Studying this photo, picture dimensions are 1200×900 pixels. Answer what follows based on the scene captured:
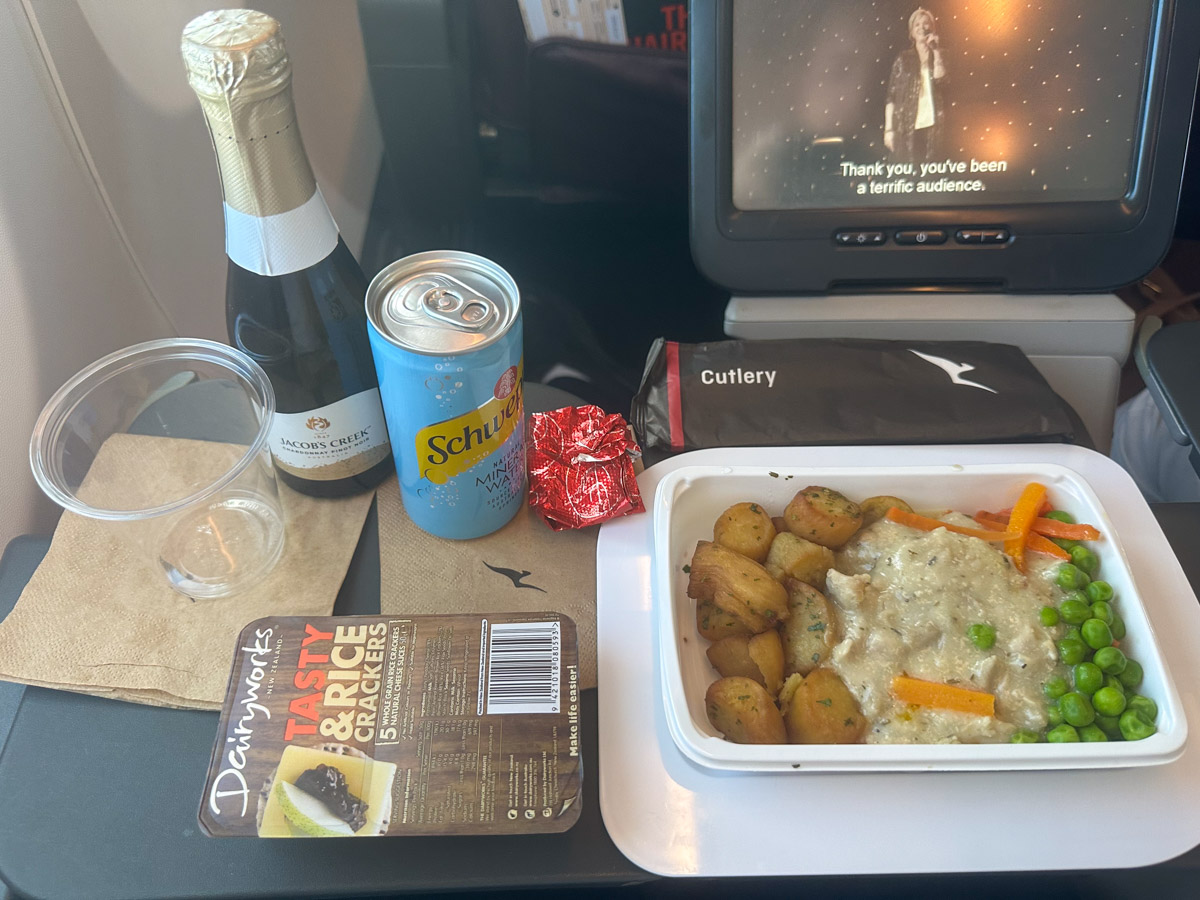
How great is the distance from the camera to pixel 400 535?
84 cm

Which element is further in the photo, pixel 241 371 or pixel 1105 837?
pixel 241 371

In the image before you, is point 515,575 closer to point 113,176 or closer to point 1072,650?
point 1072,650

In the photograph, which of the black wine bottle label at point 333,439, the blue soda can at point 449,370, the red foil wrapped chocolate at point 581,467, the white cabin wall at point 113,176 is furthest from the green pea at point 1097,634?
the white cabin wall at point 113,176

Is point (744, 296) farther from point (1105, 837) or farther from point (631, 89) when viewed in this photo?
point (1105, 837)

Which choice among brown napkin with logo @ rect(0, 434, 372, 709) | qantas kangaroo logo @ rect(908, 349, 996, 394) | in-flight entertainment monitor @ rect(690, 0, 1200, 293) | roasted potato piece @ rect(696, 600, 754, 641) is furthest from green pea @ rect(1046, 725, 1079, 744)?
brown napkin with logo @ rect(0, 434, 372, 709)

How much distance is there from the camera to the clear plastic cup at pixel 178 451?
76 cm

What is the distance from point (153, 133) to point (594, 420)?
80cm

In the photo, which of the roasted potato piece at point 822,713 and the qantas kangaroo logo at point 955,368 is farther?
the qantas kangaroo logo at point 955,368

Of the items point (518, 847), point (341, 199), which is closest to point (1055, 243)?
point (518, 847)

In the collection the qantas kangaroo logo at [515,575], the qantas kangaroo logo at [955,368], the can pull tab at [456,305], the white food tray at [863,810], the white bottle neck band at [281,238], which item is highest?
the white bottle neck band at [281,238]

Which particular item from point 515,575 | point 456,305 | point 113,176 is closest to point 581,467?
point 515,575

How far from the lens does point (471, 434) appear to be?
0.73 metres

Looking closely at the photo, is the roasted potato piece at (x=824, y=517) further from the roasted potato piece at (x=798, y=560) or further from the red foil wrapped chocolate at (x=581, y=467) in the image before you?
the red foil wrapped chocolate at (x=581, y=467)

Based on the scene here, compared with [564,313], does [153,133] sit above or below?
above
